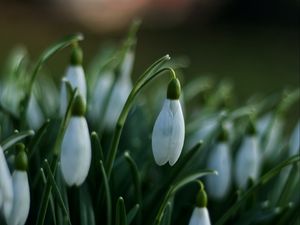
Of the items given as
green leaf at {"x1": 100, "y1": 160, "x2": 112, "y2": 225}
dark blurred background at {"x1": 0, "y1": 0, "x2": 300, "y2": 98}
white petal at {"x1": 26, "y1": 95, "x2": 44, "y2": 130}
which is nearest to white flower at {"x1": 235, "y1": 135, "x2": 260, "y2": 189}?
green leaf at {"x1": 100, "y1": 160, "x2": 112, "y2": 225}

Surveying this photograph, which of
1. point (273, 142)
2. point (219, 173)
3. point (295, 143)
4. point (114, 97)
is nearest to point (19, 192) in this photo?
point (219, 173)

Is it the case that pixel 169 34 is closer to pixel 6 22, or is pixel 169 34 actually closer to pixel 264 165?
pixel 6 22

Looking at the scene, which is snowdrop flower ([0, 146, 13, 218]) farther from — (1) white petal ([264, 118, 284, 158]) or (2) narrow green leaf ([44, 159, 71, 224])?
(1) white petal ([264, 118, 284, 158])

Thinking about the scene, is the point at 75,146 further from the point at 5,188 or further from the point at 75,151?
the point at 5,188


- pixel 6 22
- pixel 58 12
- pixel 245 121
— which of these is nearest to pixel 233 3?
pixel 58 12

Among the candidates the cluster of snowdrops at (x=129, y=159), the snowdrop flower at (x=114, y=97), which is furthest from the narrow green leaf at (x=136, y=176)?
the snowdrop flower at (x=114, y=97)

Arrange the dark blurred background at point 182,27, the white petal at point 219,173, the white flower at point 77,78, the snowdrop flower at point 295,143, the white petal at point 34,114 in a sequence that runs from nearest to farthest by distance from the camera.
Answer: the white flower at point 77,78 → the white petal at point 219,173 → the snowdrop flower at point 295,143 → the white petal at point 34,114 → the dark blurred background at point 182,27

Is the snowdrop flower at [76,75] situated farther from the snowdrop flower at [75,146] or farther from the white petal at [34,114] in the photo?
the white petal at [34,114]

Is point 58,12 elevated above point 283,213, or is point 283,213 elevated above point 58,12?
point 58,12
